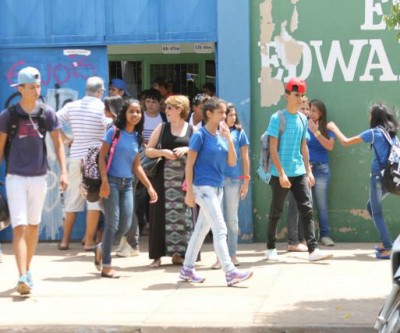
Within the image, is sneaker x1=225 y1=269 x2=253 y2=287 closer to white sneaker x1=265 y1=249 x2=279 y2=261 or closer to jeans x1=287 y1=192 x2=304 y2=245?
white sneaker x1=265 y1=249 x2=279 y2=261

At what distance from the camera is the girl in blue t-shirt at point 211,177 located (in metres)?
8.16

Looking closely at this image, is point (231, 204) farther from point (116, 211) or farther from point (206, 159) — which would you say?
point (116, 211)

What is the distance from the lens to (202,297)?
7895 millimetres

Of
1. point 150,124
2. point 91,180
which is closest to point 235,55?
point 150,124

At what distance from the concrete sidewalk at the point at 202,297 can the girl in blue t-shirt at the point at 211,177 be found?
0.37 meters

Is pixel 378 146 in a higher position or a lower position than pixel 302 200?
higher

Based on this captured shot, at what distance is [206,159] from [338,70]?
3.14 m

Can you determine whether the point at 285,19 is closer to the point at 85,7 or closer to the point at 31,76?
the point at 85,7

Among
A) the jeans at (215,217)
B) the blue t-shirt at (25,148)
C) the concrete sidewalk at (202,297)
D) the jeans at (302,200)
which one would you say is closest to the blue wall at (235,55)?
the jeans at (302,200)

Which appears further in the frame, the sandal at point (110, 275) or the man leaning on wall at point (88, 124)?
the man leaning on wall at point (88, 124)

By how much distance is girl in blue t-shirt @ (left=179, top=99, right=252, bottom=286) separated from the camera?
816 cm

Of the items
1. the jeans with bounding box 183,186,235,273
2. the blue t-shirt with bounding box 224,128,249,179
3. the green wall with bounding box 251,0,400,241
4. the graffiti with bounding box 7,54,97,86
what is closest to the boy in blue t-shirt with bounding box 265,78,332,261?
the blue t-shirt with bounding box 224,128,249,179

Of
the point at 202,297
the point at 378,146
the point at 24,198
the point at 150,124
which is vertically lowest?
the point at 202,297

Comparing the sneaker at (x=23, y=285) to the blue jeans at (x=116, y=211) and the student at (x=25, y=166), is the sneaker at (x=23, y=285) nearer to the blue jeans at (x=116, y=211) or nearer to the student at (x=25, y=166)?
the student at (x=25, y=166)
